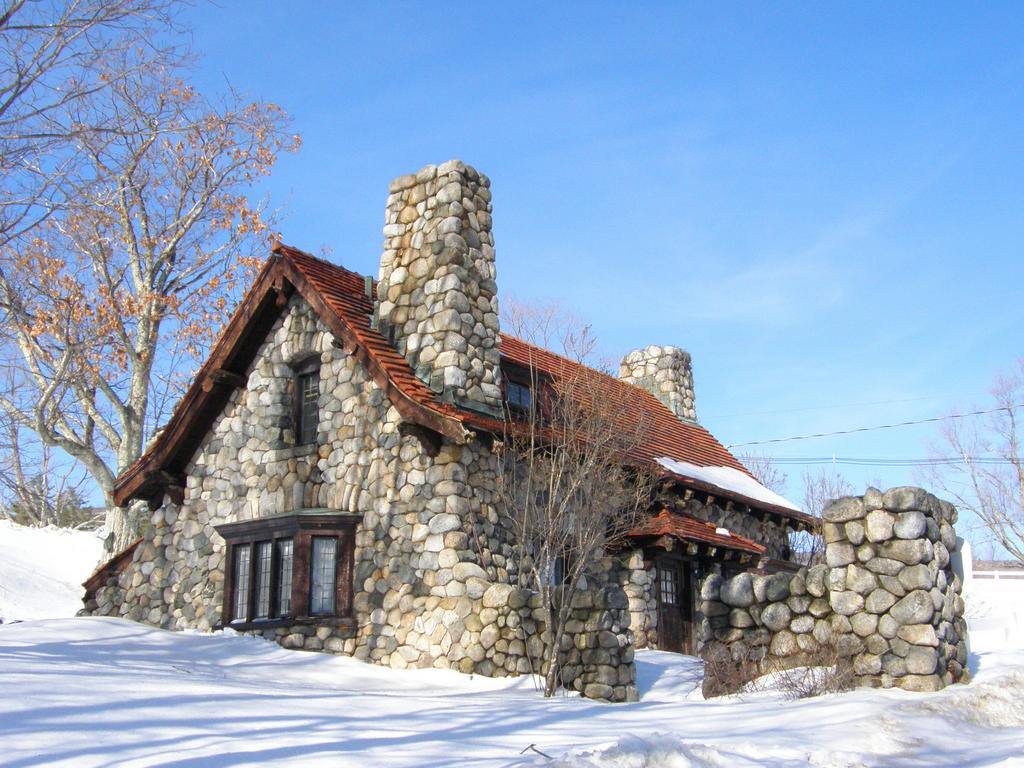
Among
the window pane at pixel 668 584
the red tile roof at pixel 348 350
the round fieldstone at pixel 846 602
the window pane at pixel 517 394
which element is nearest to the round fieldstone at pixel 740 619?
the round fieldstone at pixel 846 602

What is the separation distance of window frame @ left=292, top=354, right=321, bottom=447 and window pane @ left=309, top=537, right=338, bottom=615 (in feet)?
6.52

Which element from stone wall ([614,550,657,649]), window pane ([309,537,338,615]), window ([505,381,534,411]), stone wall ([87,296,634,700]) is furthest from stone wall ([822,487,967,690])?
window pane ([309,537,338,615])

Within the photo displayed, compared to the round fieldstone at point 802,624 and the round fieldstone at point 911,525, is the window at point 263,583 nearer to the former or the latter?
the round fieldstone at point 802,624

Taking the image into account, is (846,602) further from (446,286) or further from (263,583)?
(263,583)

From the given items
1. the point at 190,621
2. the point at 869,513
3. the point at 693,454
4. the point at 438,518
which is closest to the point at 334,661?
the point at 438,518

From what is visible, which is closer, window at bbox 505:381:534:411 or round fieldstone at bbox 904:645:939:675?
round fieldstone at bbox 904:645:939:675

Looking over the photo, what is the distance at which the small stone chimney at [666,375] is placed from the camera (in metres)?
26.2

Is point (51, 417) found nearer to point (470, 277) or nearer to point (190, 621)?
point (190, 621)

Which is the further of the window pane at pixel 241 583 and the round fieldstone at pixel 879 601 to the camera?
the window pane at pixel 241 583

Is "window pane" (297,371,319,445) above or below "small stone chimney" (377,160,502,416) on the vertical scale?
below

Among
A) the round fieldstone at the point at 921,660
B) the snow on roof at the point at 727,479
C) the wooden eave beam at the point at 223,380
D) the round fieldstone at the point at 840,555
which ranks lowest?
the round fieldstone at the point at 921,660

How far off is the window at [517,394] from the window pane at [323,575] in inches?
151

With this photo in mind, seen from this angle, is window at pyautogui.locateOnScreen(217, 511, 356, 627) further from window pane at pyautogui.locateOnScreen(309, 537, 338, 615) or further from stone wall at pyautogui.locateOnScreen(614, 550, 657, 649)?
stone wall at pyautogui.locateOnScreen(614, 550, 657, 649)

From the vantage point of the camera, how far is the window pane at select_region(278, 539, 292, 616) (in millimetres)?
14664
